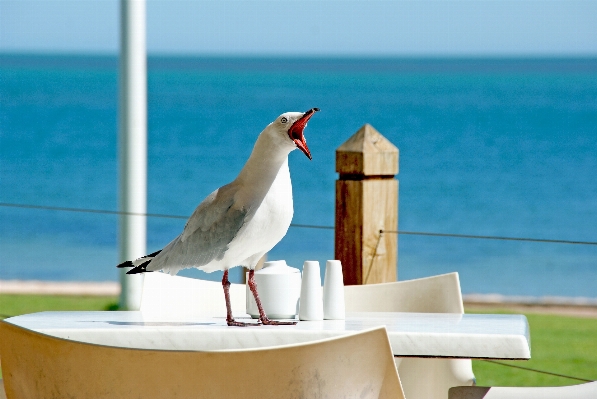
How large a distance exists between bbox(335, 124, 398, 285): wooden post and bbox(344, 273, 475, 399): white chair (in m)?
0.63

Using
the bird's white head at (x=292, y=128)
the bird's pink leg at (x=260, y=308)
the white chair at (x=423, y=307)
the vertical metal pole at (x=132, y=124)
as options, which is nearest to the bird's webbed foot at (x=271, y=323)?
the bird's pink leg at (x=260, y=308)

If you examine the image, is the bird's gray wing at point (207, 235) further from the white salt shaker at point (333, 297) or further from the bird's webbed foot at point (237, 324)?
the white salt shaker at point (333, 297)

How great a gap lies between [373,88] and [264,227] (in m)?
52.4

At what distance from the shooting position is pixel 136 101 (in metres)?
6.46

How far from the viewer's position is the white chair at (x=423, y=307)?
2.93m

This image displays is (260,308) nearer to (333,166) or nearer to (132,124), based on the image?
(132,124)

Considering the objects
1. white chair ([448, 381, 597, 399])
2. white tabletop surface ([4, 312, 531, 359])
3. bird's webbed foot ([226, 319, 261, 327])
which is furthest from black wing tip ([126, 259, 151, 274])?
white chair ([448, 381, 597, 399])

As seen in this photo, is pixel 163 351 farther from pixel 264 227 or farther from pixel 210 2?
pixel 210 2

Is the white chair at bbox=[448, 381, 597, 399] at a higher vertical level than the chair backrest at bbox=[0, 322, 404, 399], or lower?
lower

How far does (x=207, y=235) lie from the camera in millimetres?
2459

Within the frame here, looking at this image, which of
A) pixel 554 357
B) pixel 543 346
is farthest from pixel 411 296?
pixel 543 346

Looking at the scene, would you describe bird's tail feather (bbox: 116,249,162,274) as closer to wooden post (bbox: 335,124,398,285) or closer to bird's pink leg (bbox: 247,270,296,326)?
bird's pink leg (bbox: 247,270,296,326)

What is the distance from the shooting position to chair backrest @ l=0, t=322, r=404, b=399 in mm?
1713

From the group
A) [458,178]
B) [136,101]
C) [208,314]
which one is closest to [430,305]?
[208,314]
